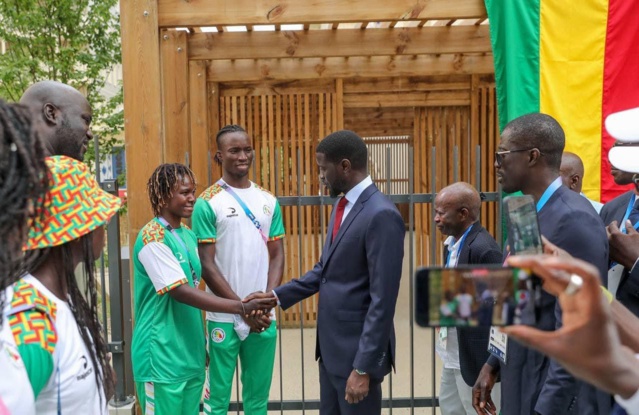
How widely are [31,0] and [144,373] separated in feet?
23.3

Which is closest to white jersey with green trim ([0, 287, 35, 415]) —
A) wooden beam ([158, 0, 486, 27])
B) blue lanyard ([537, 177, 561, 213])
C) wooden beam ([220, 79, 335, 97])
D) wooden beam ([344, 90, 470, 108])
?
blue lanyard ([537, 177, 561, 213])

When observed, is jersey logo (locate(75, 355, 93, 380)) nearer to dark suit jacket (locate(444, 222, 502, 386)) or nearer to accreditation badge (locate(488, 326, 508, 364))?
accreditation badge (locate(488, 326, 508, 364))

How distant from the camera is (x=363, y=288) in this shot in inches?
124

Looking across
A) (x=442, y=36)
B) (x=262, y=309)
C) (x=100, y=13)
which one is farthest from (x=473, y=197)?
(x=100, y=13)

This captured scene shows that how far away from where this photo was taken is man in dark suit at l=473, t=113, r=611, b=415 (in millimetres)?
2307

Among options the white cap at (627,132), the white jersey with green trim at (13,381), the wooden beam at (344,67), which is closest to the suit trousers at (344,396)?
the white cap at (627,132)

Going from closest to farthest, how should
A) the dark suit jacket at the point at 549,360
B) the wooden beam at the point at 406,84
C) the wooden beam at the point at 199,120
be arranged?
the dark suit jacket at the point at 549,360
the wooden beam at the point at 199,120
the wooden beam at the point at 406,84

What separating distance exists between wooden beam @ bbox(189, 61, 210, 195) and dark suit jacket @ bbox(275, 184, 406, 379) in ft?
9.92

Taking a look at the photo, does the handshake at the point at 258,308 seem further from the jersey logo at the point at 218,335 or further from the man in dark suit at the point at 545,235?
the man in dark suit at the point at 545,235

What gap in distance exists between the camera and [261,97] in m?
7.68

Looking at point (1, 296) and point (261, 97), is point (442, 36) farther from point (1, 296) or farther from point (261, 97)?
point (1, 296)

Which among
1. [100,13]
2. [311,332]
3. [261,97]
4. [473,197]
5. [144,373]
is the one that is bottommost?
→ [311,332]

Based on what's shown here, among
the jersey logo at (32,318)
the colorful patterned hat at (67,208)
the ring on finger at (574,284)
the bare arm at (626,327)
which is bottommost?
the bare arm at (626,327)

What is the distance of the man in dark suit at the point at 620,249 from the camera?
8.61 ft
